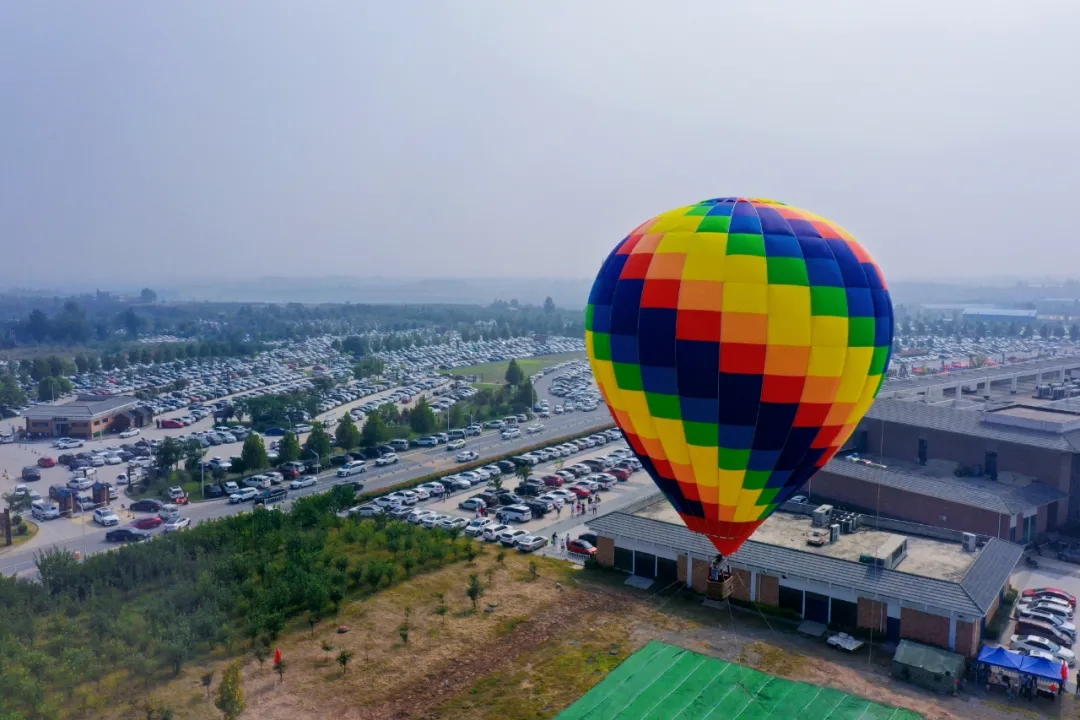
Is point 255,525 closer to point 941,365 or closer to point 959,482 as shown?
point 959,482

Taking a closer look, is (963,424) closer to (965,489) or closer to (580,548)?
(965,489)

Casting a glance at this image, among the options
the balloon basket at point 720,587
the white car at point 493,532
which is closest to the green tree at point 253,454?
the white car at point 493,532

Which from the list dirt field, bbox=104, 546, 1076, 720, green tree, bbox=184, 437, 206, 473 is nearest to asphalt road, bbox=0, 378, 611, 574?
green tree, bbox=184, 437, 206, 473

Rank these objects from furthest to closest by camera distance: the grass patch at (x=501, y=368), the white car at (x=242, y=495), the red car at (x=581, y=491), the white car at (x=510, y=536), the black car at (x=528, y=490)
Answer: the grass patch at (x=501, y=368), the white car at (x=242, y=495), the black car at (x=528, y=490), the red car at (x=581, y=491), the white car at (x=510, y=536)

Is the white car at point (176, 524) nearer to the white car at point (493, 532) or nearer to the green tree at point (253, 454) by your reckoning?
the green tree at point (253, 454)

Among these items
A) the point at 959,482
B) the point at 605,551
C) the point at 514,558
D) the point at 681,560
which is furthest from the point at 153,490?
the point at 959,482
